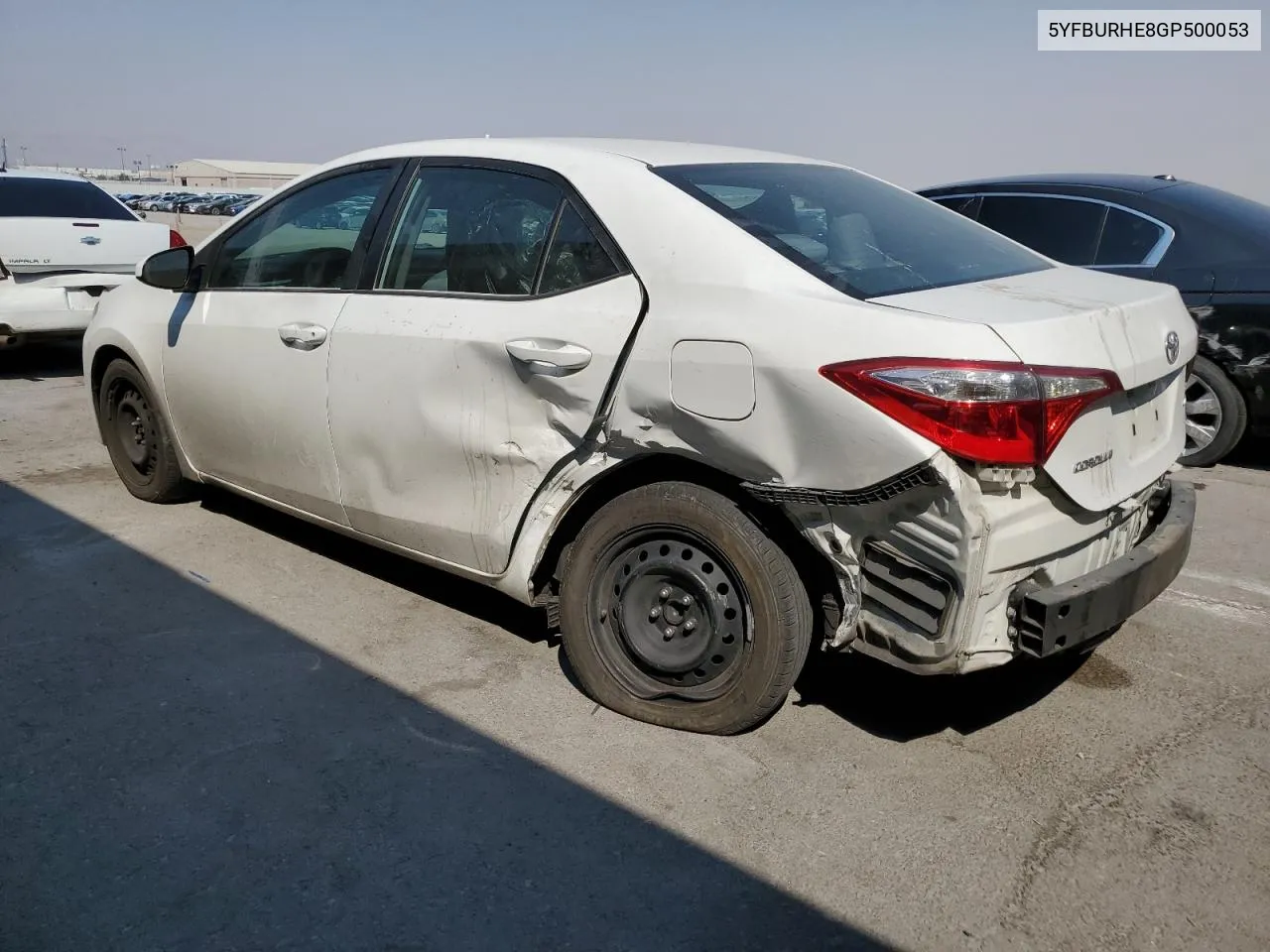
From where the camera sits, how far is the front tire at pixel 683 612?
2.84 m

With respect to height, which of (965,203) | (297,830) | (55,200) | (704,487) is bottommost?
(297,830)

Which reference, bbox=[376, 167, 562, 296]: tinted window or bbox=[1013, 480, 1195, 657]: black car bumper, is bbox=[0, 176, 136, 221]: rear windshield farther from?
bbox=[1013, 480, 1195, 657]: black car bumper

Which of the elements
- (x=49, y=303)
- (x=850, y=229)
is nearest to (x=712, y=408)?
(x=850, y=229)

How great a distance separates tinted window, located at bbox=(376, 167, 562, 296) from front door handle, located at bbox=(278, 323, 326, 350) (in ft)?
0.99

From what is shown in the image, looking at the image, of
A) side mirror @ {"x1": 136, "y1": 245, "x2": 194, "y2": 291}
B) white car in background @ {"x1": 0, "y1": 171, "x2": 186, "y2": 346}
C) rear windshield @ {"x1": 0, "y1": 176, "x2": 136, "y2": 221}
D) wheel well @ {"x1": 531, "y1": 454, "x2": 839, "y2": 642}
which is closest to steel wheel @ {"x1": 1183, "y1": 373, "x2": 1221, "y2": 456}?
wheel well @ {"x1": 531, "y1": 454, "x2": 839, "y2": 642}

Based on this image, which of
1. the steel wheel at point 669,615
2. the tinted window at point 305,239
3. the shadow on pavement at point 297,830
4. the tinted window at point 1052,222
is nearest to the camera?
the shadow on pavement at point 297,830

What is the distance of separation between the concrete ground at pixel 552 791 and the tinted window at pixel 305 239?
49.0 inches

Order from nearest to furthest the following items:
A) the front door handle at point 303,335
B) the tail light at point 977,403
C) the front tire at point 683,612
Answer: the tail light at point 977,403, the front tire at point 683,612, the front door handle at point 303,335

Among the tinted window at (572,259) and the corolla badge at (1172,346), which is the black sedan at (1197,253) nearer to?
the corolla badge at (1172,346)

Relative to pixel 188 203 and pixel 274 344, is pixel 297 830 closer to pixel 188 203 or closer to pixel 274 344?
pixel 274 344

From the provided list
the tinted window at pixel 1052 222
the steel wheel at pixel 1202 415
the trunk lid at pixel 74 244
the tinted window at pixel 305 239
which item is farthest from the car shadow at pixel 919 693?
the trunk lid at pixel 74 244

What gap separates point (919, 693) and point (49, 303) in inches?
291

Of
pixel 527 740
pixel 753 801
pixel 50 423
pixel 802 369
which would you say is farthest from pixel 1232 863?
pixel 50 423

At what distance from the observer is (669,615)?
308 cm
